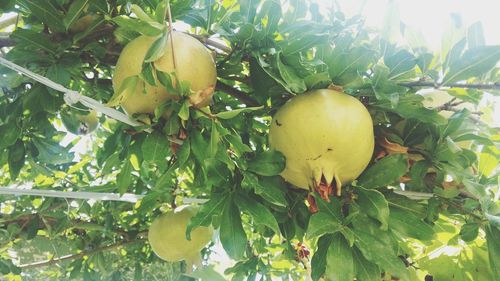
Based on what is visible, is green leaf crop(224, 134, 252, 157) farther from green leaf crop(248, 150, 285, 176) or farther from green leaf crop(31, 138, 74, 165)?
green leaf crop(31, 138, 74, 165)

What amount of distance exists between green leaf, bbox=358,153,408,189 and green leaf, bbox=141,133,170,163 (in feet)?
1.48

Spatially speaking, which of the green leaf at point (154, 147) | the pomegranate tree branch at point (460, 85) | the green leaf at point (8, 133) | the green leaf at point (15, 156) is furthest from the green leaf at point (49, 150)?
the pomegranate tree branch at point (460, 85)

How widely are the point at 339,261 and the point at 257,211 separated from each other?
0.68 ft

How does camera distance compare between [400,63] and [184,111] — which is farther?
[400,63]

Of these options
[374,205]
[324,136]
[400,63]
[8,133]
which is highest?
[400,63]

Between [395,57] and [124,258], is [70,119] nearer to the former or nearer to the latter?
[124,258]

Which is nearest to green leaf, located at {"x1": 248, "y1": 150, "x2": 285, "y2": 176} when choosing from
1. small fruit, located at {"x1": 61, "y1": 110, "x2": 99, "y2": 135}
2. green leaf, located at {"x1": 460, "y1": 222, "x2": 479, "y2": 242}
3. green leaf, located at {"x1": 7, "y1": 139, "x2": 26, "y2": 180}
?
green leaf, located at {"x1": 460, "y1": 222, "x2": 479, "y2": 242}

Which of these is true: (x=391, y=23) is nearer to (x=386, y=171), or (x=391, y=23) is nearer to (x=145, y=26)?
(x=386, y=171)

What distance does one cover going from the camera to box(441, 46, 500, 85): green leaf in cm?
92

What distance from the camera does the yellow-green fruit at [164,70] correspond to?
2.98ft

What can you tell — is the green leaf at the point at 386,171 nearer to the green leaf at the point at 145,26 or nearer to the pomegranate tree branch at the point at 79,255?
the green leaf at the point at 145,26

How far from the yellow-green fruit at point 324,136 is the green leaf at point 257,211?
0.39 ft

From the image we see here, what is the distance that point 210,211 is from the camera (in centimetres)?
106

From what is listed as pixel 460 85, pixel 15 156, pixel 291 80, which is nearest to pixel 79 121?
pixel 15 156
